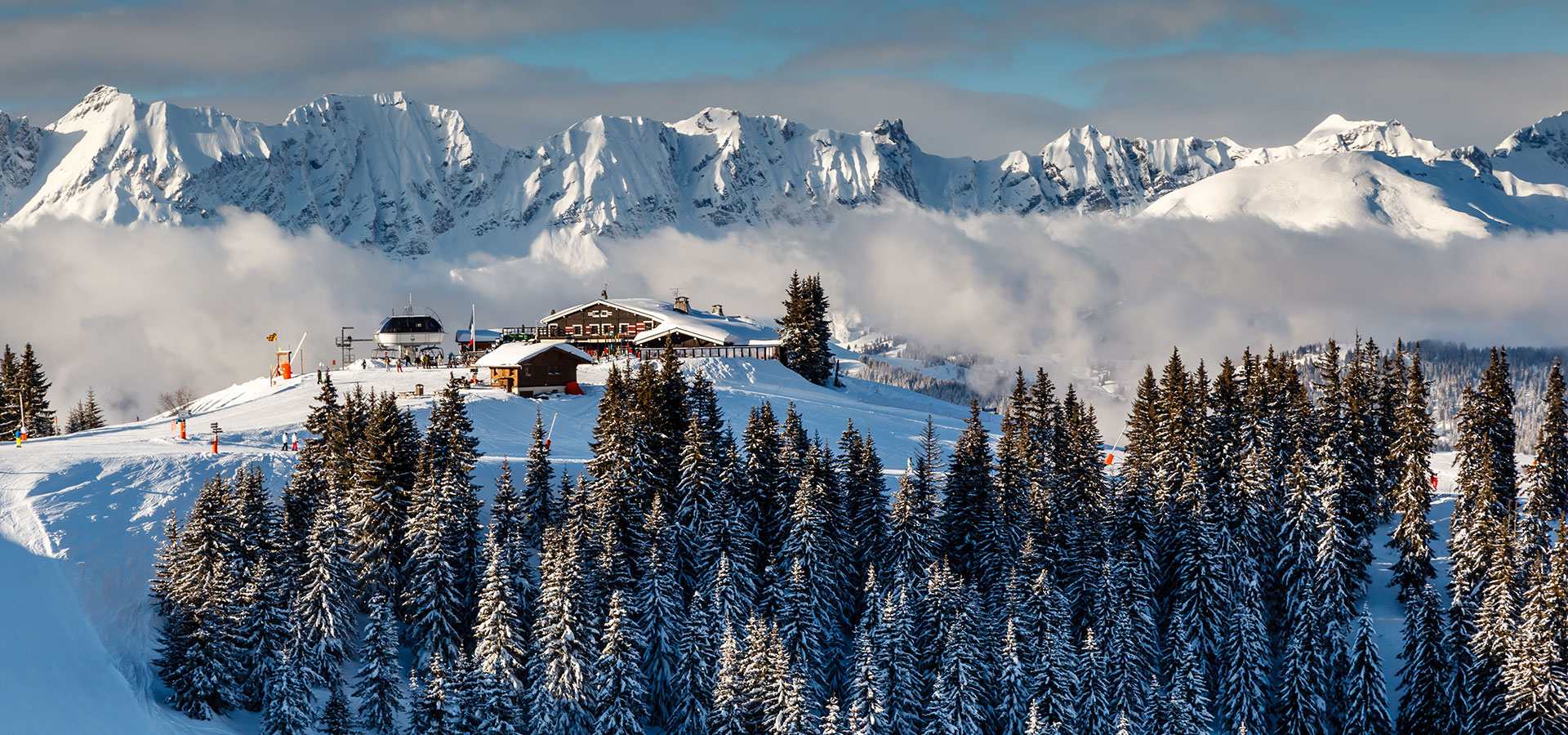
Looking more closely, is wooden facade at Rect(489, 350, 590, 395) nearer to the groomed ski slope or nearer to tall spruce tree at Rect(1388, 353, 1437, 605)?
the groomed ski slope

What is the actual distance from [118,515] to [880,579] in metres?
34.9

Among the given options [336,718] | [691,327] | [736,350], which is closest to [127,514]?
[336,718]

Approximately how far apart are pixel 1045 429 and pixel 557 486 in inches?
1072

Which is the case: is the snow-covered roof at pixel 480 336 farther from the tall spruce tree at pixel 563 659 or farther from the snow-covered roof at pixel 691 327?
the tall spruce tree at pixel 563 659

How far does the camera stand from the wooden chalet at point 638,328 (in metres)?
123

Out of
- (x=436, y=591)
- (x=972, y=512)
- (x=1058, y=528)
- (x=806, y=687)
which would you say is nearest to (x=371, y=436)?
(x=436, y=591)

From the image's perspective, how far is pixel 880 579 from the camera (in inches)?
2601

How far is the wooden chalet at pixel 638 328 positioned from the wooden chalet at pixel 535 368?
25.5 m

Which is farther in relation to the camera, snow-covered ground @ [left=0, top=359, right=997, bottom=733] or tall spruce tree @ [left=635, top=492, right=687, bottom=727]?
tall spruce tree @ [left=635, top=492, right=687, bottom=727]

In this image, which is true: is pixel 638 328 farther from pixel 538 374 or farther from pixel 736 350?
pixel 538 374

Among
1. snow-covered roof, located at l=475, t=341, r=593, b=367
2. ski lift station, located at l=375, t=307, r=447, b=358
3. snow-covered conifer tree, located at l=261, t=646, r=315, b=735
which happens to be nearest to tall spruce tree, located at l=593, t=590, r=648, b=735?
snow-covered conifer tree, located at l=261, t=646, r=315, b=735

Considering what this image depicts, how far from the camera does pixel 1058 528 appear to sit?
2697 inches

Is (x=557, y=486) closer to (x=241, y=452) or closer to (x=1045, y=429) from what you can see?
(x=241, y=452)

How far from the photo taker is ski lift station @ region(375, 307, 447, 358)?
118188 mm
